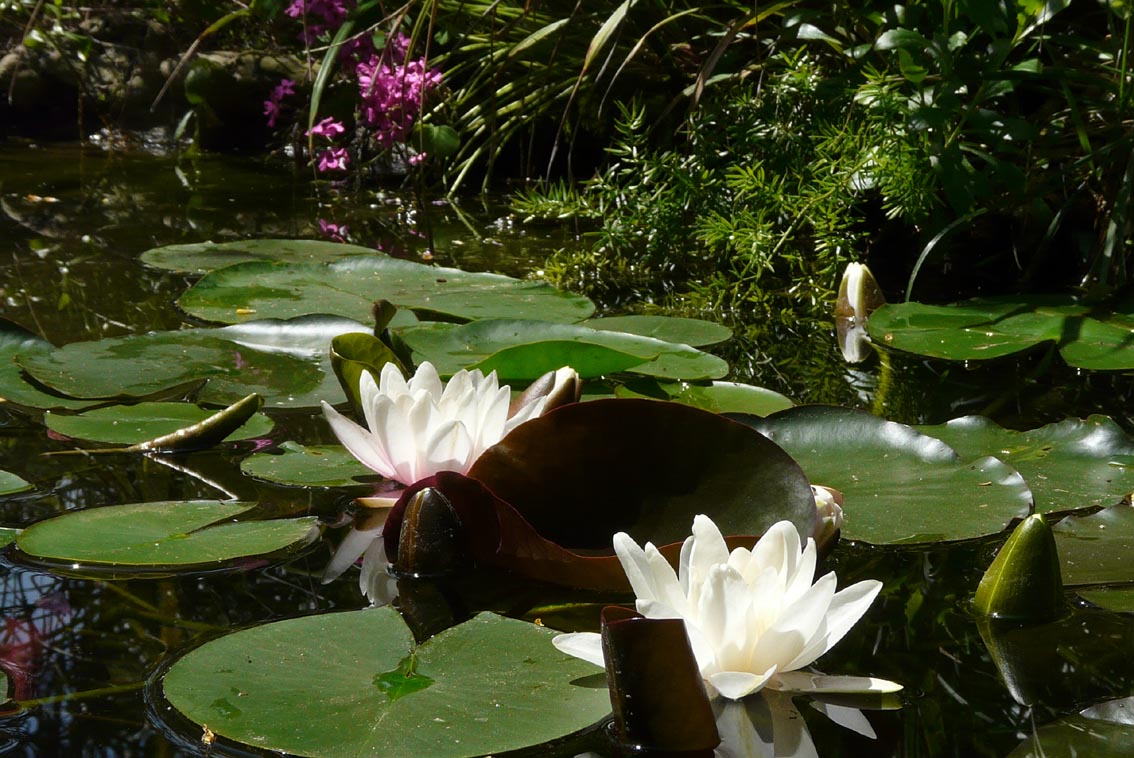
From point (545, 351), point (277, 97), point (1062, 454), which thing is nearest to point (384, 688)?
point (545, 351)

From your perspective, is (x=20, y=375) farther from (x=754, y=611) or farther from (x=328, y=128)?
(x=328, y=128)

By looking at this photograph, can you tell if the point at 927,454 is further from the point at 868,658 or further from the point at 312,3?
the point at 312,3

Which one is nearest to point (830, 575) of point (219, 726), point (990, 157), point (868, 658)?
point (868, 658)

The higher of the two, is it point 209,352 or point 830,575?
point 830,575

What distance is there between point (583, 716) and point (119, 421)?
2.82ft

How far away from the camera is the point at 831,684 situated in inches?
30.5

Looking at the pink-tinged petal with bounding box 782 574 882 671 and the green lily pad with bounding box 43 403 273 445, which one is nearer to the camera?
the pink-tinged petal with bounding box 782 574 882 671

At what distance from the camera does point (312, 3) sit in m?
3.49

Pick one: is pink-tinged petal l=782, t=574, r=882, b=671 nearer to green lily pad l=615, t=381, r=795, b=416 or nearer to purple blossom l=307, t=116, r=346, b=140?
green lily pad l=615, t=381, r=795, b=416

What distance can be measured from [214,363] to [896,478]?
3.09 feet

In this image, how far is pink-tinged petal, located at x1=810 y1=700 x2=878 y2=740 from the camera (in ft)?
2.40

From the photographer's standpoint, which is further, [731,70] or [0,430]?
[731,70]

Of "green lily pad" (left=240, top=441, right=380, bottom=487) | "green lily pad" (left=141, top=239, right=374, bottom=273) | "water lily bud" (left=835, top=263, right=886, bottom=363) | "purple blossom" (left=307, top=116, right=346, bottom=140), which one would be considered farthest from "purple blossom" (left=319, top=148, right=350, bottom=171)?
"green lily pad" (left=240, top=441, right=380, bottom=487)

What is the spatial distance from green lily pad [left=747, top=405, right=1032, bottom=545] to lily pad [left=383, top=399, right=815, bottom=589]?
140mm
